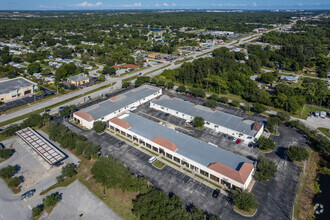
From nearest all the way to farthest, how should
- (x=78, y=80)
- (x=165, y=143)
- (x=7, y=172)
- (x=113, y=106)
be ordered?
1. (x=7, y=172)
2. (x=165, y=143)
3. (x=113, y=106)
4. (x=78, y=80)

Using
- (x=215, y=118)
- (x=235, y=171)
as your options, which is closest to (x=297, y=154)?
(x=235, y=171)

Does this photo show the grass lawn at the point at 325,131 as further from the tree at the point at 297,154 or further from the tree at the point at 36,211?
the tree at the point at 36,211

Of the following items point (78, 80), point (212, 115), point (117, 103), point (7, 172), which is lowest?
point (7, 172)

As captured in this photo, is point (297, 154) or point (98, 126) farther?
point (98, 126)

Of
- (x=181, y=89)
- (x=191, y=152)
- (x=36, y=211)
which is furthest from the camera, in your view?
(x=181, y=89)

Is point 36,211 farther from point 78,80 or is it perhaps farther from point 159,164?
point 78,80

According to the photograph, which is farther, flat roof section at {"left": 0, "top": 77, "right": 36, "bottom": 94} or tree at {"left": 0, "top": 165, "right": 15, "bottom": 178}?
flat roof section at {"left": 0, "top": 77, "right": 36, "bottom": 94}

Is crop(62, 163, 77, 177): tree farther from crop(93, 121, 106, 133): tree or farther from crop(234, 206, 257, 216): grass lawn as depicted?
crop(234, 206, 257, 216): grass lawn

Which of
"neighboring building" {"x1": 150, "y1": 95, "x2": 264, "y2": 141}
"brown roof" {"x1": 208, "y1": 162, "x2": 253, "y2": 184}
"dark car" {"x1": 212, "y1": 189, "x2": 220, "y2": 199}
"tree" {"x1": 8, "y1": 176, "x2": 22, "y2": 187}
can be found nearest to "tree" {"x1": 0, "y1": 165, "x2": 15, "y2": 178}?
"tree" {"x1": 8, "y1": 176, "x2": 22, "y2": 187}
